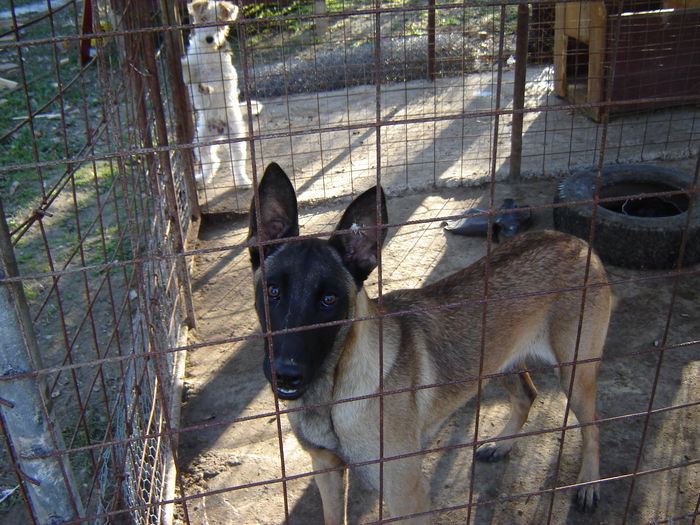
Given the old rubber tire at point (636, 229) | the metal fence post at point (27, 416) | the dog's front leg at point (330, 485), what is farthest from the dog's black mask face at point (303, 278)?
the old rubber tire at point (636, 229)

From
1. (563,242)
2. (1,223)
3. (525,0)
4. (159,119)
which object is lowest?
(563,242)


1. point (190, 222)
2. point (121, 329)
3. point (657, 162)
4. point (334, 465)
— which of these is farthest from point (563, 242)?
point (657, 162)

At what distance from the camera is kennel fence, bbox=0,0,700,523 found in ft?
6.55

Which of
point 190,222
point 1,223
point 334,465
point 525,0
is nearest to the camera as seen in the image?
point 1,223

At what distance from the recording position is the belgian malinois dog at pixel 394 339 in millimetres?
2459

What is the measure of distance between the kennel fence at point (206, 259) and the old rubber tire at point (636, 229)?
21cm

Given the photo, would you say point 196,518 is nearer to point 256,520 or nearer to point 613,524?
point 256,520

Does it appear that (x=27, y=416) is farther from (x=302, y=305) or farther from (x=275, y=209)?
(x=275, y=209)

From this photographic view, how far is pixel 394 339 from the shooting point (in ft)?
9.54

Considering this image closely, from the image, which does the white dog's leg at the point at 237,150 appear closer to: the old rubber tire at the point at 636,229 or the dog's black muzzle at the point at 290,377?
the old rubber tire at the point at 636,229

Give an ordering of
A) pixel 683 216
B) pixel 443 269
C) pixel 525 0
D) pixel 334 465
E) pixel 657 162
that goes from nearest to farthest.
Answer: pixel 525 0, pixel 334 465, pixel 683 216, pixel 443 269, pixel 657 162

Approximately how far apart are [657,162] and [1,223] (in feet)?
23.0

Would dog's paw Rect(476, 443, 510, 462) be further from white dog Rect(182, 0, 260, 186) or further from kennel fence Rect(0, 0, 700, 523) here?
white dog Rect(182, 0, 260, 186)

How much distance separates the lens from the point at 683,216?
5.09 m
